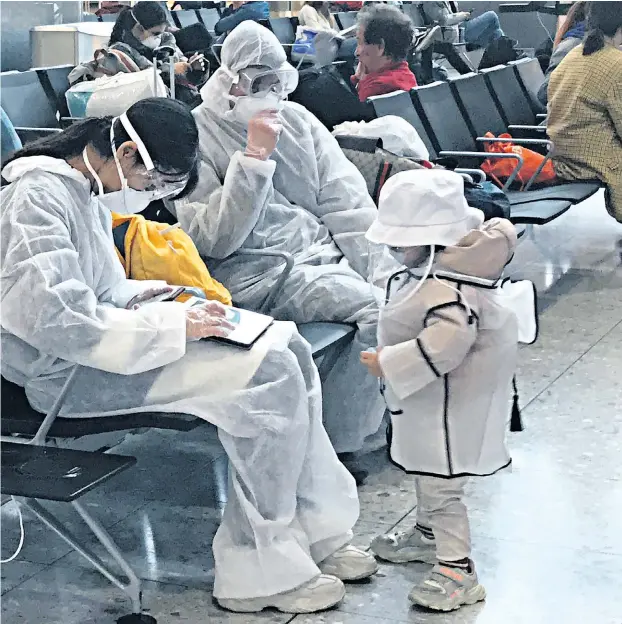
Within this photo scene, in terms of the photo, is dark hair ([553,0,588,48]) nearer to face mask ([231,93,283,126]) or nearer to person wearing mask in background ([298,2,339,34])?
person wearing mask in background ([298,2,339,34])

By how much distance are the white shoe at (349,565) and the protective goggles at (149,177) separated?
0.88m

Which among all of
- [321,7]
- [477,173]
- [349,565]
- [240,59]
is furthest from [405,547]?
[321,7]

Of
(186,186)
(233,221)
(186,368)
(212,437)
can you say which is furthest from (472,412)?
(212,437)

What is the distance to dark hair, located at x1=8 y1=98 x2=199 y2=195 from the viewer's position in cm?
243

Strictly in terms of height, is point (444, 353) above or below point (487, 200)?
above

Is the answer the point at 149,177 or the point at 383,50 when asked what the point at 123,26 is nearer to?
the point at 383,50

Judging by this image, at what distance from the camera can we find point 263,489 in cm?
246

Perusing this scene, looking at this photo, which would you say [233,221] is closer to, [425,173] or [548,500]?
[425,173]

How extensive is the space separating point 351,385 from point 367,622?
935 millimetres

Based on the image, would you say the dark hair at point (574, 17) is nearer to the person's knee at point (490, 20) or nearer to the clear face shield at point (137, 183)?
the person's knee at point (490, 20)

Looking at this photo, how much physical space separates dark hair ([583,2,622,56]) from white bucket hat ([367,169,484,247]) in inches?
126

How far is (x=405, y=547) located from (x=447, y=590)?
0.25 meters

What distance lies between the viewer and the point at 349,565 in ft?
8.57

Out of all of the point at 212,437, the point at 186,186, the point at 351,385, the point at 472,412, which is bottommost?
the point at 212,437
